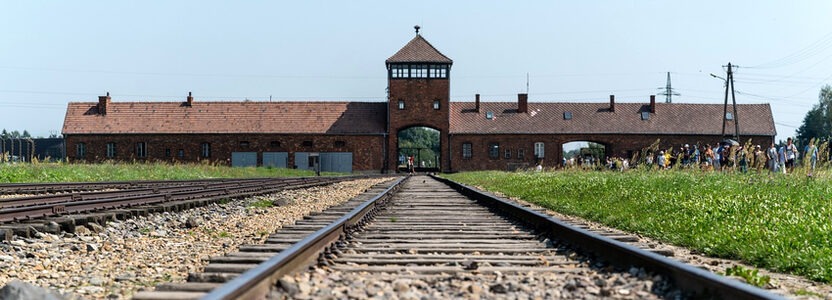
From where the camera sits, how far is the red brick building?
61.9 metres

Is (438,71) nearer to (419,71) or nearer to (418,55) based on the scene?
(419,71)

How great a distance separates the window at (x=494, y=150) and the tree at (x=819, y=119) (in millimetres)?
54545

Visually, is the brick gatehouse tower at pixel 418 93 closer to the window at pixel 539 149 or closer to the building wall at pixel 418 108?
the building wall at pixel 418 108

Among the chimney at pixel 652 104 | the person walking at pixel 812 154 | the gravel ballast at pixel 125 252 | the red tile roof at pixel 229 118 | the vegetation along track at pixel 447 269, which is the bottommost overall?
the gravel ballast at pixel 125 252

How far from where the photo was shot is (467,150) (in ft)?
206

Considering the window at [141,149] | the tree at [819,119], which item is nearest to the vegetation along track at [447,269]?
the window at [141,149]

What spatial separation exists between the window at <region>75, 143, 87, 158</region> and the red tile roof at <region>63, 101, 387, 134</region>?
0.96m

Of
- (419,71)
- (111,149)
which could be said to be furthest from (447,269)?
(111,149)

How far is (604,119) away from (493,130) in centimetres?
876

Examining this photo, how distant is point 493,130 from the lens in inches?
2504

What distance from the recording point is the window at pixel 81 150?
208ft

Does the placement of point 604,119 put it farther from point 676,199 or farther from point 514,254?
point 514,254

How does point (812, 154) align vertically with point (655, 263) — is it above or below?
above

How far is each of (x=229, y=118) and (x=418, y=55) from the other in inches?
578
